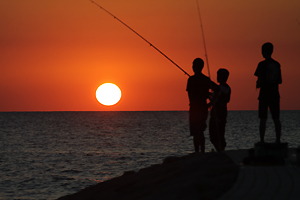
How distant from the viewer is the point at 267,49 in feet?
27.1

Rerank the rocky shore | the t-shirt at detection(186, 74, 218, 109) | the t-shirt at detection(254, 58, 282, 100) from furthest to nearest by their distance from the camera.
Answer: the t-shirt at detection(186, 74, 218, 109)
the t-shirt at detection(254, 58, 282, 100)
the rocky shore

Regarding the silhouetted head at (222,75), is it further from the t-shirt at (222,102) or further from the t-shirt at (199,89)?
the t-shirt at (199,89)

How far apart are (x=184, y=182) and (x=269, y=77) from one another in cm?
284

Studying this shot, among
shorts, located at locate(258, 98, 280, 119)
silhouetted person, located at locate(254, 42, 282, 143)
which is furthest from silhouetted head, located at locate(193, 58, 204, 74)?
shorts, located at locate(258, 98, 280, 119)

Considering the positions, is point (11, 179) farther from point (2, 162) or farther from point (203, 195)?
point (203, 195)

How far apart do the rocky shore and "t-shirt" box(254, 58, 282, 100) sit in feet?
4.69

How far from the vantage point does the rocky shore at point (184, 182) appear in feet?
18.8

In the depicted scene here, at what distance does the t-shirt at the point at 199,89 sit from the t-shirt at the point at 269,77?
1.05m

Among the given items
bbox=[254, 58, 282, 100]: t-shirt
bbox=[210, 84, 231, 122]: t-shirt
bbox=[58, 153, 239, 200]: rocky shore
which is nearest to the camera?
bbox=[58, 153, 239, 200]: rocky shore

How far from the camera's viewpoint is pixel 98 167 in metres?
25.3

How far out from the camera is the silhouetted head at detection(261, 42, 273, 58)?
824 cm

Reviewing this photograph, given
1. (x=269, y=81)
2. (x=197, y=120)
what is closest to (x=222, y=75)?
(x=197, y=120)

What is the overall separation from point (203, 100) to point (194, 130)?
620 mm

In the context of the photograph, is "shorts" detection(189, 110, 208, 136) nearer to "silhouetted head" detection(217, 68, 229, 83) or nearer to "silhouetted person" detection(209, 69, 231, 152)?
"silhouetted person" detection(209, 69, 231, 152)
